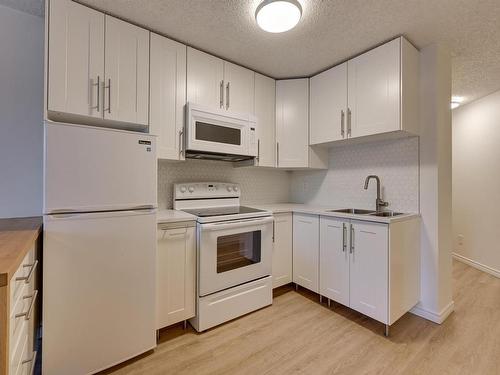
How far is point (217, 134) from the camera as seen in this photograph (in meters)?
2.10

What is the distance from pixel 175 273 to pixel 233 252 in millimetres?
503

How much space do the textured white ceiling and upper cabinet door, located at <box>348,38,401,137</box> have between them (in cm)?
11

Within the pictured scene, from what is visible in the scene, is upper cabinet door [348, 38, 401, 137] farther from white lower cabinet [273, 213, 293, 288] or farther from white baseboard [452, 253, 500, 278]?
white baseboard [452, 253, 500, 278]

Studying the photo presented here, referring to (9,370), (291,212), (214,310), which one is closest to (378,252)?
(291,212)

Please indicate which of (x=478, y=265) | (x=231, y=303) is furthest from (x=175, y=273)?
(x=478, y=265)

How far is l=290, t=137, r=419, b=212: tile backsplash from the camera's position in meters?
2.12

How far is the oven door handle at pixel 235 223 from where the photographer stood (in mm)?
1803

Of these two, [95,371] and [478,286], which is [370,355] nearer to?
[95,371]

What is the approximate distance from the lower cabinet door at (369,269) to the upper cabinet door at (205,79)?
162 cm

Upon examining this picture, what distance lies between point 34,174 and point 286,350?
2.15 meters

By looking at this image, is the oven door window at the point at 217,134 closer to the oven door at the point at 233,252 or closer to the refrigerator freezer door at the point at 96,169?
the refrigerator freezer door at the point at 96,169

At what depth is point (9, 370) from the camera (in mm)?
814

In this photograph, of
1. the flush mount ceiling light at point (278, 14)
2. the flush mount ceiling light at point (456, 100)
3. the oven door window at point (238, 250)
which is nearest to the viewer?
the flush mount ceiling light at point (278, 14)

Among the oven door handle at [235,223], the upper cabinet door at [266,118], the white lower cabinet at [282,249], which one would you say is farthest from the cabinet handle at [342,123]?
the oven door handle at [235,223]
